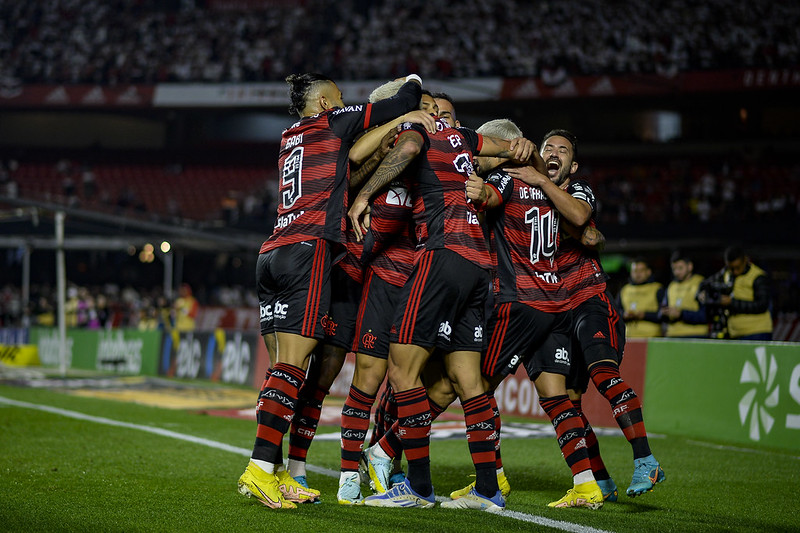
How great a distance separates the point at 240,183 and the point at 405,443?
30.5m

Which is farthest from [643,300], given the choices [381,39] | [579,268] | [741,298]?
[381,39]

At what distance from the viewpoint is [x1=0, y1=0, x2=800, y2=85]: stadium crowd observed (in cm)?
2762

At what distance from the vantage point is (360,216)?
4.78 m

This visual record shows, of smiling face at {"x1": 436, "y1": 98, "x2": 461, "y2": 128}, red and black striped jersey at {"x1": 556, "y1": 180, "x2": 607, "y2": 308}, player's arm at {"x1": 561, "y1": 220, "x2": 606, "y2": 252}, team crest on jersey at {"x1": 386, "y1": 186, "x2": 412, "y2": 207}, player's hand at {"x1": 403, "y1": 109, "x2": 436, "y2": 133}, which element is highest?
smiling face at {"x1": 436, "y1": 98, "x2": 461, "y2": 128}

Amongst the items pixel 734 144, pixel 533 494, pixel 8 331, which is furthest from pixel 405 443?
pixel 734 144

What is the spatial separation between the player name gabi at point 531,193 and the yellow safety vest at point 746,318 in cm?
566

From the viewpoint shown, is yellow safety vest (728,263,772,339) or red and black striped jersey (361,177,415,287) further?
yellow safety vest (728,263,772,339)

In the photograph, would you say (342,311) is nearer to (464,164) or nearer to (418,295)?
(418,295)

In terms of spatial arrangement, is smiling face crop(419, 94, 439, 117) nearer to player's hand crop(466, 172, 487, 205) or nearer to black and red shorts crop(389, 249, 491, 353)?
player's hand crop(466, 172, 487, 205)

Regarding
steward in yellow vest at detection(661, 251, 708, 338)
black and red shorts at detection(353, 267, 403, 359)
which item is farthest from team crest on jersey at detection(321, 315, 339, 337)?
steward in yellow vest at detection(661, 251, 708, 338)

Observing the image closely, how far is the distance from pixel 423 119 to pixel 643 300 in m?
6.98

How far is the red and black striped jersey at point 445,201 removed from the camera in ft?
15.5

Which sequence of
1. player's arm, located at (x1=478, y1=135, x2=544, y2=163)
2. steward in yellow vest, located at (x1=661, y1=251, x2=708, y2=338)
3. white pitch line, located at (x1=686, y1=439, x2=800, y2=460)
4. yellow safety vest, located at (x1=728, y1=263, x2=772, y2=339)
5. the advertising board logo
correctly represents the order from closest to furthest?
player's arm, located at (x1=478, y1=135, x2=544, y2=163)
white pitch line, located at (x1=686, y1=439, x2=800, y2=460)
the advertising board logo
yellow safety vest, located at (x1=728, y1=263, x2=772, y2=339)
steward in yellow vest, located at (x1=661, y1=251, x2=708, y2=338)

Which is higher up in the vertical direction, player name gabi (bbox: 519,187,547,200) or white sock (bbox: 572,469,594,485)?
player name gabi (bbox: 519,187,547,200)
